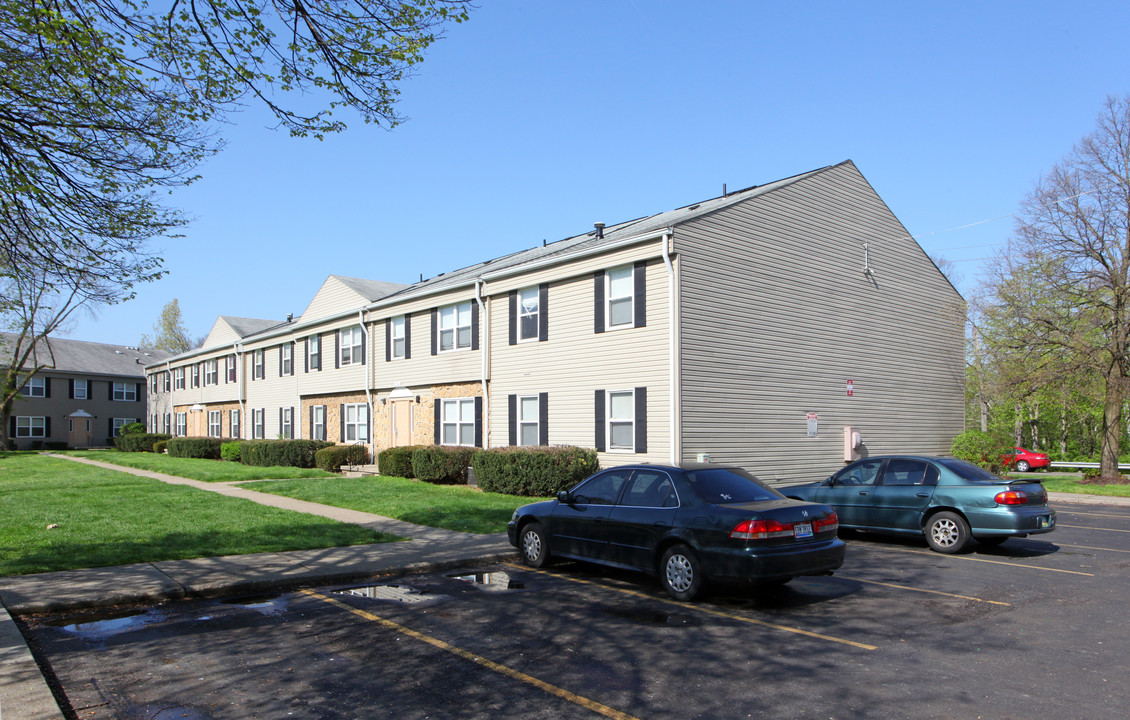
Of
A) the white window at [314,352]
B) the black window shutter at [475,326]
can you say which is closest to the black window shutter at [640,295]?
the black window shutter at [475,326]

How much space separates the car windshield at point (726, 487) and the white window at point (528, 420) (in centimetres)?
1157

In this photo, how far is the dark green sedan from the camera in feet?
35.8

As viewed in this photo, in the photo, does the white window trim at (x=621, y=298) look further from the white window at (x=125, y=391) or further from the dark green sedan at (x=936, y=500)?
the white window at (x=125, y=391)

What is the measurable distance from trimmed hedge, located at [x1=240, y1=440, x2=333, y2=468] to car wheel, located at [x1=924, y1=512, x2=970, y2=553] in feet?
73.1

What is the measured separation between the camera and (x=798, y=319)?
20.0 m

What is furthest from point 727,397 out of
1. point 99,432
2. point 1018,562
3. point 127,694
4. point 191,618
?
point 99,432

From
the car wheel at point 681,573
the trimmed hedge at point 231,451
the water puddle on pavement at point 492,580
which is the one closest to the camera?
the car wheel at point 681,573

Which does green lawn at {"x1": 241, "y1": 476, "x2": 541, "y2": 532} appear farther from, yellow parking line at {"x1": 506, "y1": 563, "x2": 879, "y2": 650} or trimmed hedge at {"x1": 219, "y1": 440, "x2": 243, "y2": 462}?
trimmed hedge at {"x1": 219, "y1": 440, "x2": 243, "y2": 462}

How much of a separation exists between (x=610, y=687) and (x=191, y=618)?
445 centimetres

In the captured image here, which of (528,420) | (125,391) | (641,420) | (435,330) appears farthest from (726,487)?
(125,391)

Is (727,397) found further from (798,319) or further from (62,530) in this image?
(62,530)

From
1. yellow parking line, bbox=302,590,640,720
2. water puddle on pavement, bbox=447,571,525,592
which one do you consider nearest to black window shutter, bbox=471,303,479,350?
water puddle on pavement, bbox=447,571,525,592

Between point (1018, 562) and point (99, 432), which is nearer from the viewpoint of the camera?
point (1018, 562)

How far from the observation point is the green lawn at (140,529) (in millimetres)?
10148
